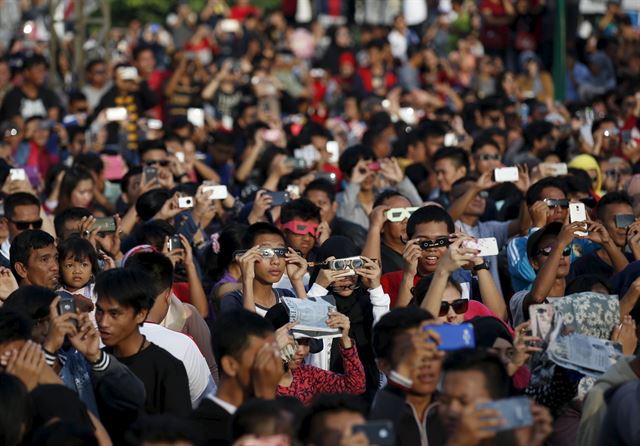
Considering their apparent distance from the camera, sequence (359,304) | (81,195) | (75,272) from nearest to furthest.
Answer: (359,304) < (75,272) < (81,195)

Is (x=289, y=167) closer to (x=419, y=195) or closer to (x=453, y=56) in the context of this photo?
(x=419, y=195)

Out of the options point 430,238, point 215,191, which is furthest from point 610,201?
point 215,191

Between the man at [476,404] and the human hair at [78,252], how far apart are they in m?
3.06

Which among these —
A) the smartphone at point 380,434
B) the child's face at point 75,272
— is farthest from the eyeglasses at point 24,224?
the smartphone at point 380,434

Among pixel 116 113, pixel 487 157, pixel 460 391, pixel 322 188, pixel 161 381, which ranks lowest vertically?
pixel 116 113

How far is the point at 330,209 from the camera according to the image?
10219 mm

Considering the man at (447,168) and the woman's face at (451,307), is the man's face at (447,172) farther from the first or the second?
the woman's face at (451,307)

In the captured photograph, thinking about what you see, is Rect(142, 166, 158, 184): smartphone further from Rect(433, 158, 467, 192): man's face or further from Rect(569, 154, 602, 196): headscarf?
Rect(569, 154, 602, 196): headscarf

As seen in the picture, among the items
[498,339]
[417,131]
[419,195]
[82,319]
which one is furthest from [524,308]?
[417,131]

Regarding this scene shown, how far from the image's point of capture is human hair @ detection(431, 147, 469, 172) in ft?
37.9

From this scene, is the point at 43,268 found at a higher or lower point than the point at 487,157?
higher

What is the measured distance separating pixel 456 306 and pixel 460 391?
1857mm

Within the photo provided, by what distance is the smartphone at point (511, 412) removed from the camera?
15.6 feet

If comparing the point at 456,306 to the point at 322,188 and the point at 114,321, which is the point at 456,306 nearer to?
the point at 114,321
